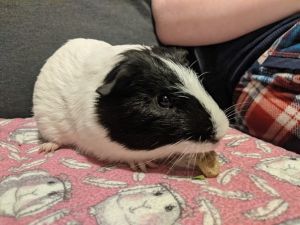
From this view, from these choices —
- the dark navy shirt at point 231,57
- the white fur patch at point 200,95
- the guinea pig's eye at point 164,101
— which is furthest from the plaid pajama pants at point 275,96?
the guinea pig's eye at point 164,101

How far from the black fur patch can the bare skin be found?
1.87 ft

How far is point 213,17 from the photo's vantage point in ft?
4.91

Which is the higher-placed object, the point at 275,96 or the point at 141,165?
the point at 275,96

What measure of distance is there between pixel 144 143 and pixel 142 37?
2.62 ft

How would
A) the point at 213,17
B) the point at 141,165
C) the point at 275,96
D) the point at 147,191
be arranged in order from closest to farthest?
the point at 147,191
the point at 141,165
the point at 275,96
the point at 213,17

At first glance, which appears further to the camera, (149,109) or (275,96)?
(275,96)

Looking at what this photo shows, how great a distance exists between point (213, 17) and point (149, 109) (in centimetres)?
67

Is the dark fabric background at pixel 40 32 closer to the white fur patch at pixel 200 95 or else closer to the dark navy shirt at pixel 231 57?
the dark navy shirt at pixel 231 57

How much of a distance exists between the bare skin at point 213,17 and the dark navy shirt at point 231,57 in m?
0.03

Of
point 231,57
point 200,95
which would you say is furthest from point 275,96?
point 200,95

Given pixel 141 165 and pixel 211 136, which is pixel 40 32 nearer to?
pixel 141 165

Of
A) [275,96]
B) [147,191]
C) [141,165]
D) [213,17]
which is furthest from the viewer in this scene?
[213,17]

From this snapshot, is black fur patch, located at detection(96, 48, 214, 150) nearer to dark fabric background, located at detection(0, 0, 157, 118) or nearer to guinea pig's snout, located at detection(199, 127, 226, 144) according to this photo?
Result: guinea pig's snout, located at detection(199, 127, 226, 144)

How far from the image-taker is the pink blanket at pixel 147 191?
83cm
